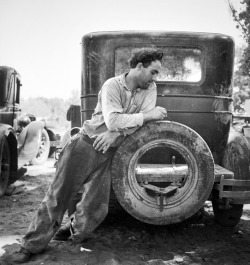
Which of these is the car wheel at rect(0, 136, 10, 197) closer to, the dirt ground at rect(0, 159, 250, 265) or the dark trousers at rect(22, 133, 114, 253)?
the dirt ground at rect(0, 159, 250, 265)

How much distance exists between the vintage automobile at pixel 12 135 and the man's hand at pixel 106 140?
2891mm

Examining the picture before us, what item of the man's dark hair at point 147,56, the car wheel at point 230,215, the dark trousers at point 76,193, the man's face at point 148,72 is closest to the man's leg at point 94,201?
the dark trousers at point 76,193

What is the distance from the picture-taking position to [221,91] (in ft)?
12.1

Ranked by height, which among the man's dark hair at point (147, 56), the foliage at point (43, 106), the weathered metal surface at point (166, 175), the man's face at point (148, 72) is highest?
the man's dark hair at point (147, 56)

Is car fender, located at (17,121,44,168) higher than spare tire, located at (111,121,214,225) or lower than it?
lower

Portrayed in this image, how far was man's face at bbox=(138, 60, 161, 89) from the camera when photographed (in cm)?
268

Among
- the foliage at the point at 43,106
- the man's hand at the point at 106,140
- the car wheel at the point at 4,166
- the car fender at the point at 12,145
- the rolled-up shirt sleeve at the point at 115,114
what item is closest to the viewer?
the rolled-up shirt sleeve at the point at 115,114

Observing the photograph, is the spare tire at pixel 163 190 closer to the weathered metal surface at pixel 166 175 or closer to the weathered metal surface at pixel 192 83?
the weathered metal surface at pixel 166 175

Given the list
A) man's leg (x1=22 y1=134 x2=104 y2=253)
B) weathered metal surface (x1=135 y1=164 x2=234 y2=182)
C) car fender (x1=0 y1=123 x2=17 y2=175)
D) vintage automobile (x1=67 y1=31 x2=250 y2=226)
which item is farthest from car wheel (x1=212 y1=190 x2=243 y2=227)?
car fender (x1=0 y1=123 x2=17 y2=175)

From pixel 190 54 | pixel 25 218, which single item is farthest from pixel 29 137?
pixel 190 54

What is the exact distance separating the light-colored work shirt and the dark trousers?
0.19 metres

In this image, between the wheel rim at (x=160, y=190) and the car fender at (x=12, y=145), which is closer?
the wheel rim at (x=160, y=190)

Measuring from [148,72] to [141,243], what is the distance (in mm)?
1704

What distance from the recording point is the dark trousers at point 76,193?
9.01 feet
